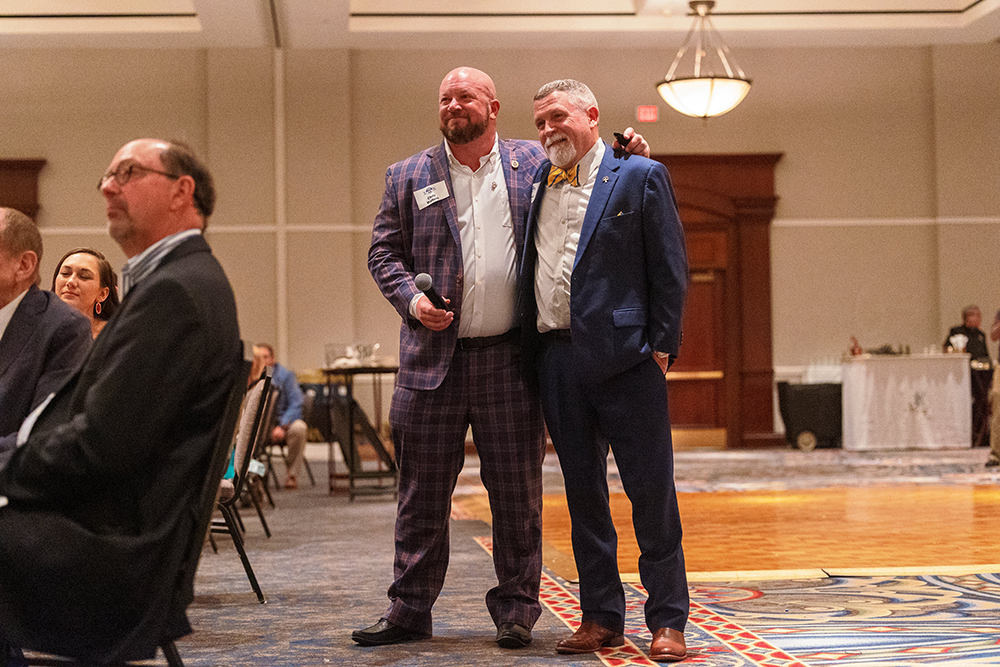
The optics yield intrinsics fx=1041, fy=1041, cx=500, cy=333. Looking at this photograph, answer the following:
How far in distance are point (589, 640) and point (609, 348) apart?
2.34 ft

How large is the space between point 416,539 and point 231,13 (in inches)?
327

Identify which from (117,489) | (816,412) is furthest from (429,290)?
(816,412)

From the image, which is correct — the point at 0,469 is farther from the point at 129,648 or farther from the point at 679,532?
the point at 679,532

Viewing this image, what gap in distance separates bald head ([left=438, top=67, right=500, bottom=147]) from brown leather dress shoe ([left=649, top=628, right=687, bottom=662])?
1.34 meters

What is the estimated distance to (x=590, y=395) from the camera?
258 centimetres

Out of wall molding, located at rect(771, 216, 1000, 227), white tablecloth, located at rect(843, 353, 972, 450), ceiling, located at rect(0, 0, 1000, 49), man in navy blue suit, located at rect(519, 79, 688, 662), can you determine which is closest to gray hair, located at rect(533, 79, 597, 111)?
man in navy blue suit, located at rect(519, 79, 688, 662)

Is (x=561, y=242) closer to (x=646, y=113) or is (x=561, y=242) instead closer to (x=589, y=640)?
(x=589, y=640)

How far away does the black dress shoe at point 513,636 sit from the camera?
2.61 meters

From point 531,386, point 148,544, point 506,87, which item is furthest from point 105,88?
point 148,544

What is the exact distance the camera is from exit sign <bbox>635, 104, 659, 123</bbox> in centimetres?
1136

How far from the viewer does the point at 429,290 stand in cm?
247

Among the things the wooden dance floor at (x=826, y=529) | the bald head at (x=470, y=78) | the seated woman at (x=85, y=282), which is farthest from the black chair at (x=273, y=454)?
the bald head at (x=470, y=78)

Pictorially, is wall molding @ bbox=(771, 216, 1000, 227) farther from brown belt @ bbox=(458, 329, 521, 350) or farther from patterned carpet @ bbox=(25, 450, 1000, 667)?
brown belt @ bbox=(458, 329, 521, 350)

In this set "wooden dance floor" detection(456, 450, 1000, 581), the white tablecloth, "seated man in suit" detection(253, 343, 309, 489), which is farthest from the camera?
the white tablecloth
